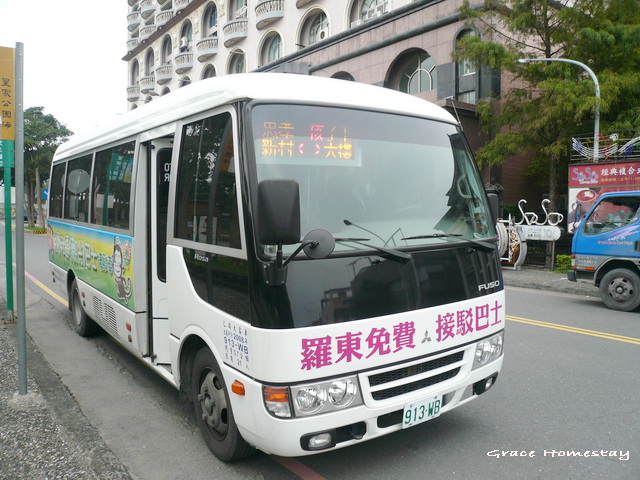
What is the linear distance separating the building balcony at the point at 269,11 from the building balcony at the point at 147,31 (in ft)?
69.7

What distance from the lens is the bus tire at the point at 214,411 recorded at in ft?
10.7

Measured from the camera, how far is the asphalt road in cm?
334

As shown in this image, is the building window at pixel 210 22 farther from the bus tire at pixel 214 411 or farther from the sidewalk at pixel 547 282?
the bus tire at pixel 214 411

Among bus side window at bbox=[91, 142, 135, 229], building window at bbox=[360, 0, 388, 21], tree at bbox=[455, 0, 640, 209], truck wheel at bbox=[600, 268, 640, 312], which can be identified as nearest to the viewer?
bus side window at bbox=[91, 142, 135, 229]

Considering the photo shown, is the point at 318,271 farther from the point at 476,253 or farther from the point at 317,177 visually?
the point at 476,253

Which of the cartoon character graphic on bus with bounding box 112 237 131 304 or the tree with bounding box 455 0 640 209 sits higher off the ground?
the tree with bounding box 455 0 640 209

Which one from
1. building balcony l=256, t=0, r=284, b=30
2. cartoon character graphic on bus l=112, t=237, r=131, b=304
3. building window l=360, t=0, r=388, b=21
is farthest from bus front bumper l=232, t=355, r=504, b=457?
building balcony l=256, t=0, r=284, b=30

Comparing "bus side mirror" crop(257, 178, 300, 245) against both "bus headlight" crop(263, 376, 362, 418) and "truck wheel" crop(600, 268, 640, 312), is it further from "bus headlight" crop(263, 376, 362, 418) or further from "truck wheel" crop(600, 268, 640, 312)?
"truck wheel" crop(600, 268, 640, 312)

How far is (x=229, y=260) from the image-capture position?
3.11 metres

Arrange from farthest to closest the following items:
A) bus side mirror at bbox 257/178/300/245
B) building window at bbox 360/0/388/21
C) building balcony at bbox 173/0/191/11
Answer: building balcony at bbox 173/0/191/11
building window at bbox 360/0/388/21
bus side mirror at bbox 257/178/300/245

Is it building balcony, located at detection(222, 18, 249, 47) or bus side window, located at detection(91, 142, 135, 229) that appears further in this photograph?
building balcony, located at detection(222, 18, 249, 47)

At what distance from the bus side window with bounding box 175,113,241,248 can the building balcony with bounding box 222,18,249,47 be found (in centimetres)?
3213

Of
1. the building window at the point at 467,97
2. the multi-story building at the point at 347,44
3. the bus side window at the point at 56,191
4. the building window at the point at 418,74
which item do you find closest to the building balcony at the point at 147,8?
the multi-story building at the point at 347,44

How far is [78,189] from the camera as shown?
6574 mm
